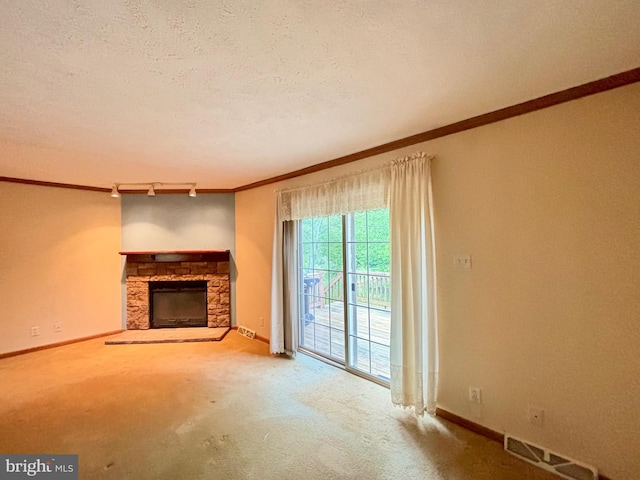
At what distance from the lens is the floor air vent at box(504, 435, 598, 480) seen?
1.80m

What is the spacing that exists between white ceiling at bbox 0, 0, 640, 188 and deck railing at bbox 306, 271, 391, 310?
144cm

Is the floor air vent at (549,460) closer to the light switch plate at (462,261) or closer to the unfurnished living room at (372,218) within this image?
the unfurnished living room at (372,218)

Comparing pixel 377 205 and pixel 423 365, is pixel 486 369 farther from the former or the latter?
pixel 377 205

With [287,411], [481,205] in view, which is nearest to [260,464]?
[287,411]

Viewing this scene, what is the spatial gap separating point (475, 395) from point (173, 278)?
447cm

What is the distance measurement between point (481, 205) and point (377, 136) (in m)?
1.02

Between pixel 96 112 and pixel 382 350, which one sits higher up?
Answer: pixel 96 112

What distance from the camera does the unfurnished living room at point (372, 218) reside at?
135 centimetres

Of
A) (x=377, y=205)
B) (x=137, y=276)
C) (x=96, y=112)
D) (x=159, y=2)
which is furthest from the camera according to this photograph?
(x=137, y=276)

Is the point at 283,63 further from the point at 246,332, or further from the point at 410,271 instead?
the point at 246,332

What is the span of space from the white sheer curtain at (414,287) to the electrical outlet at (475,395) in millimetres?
254

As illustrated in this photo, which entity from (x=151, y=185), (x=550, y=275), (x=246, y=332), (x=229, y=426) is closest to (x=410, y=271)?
(x=550, y=275)

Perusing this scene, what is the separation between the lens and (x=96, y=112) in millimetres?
2016

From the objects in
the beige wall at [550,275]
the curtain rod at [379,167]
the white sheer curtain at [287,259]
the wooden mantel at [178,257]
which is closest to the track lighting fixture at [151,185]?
the wooden mantel at [178,257]
